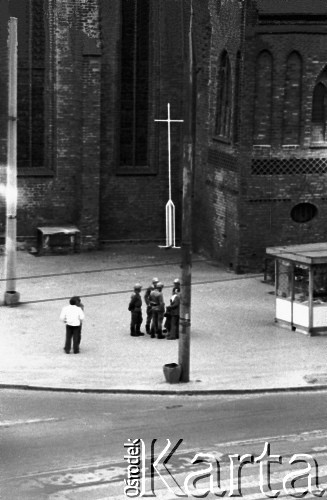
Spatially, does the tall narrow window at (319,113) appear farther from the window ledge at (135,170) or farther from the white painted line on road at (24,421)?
the white painted line on road at (24,421)

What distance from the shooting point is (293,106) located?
130ft

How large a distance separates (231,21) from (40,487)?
853 inches

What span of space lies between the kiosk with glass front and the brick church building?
639 cm

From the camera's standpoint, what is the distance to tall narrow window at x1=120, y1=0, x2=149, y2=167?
42906 millimetres

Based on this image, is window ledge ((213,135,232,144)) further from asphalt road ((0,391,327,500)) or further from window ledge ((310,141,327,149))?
asphalt road ((0,391,327,500))

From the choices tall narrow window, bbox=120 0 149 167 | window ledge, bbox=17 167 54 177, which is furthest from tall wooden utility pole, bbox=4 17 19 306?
tall narrow window, bbox=120 0 149 167

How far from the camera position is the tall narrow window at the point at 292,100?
39.2m

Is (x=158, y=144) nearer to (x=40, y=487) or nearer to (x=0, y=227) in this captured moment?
A: (x=0, y=227)

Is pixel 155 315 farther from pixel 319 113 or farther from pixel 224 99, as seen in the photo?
pixel 224 99

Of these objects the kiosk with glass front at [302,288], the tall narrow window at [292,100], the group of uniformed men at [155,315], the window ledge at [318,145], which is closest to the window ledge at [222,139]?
the tall narrow window at [292,100]

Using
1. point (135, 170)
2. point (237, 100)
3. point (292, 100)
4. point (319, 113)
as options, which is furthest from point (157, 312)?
point (135, 170)

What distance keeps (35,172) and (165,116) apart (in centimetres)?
418

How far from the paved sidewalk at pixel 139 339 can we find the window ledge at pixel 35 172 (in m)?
2.58

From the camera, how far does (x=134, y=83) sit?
143 feet
